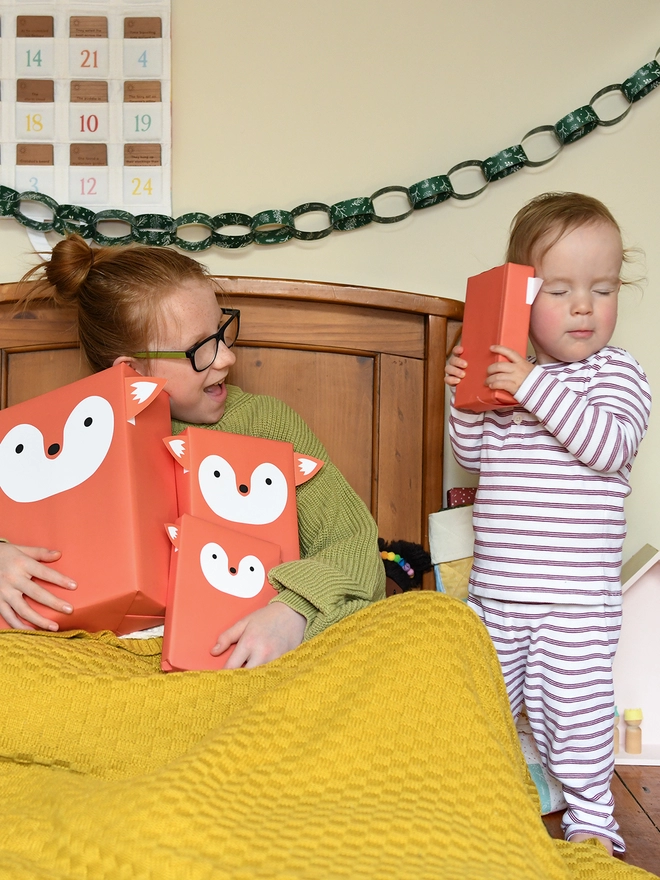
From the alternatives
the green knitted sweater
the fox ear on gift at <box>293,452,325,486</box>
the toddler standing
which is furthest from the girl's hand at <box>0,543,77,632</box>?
the toddler standing

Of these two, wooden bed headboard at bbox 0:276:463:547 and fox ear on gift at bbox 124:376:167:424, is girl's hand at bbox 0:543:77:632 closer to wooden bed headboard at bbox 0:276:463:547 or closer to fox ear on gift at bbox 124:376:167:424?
fox ear on gift at bbox 124:376:167:424

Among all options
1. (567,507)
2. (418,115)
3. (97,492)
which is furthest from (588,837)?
(418,115)

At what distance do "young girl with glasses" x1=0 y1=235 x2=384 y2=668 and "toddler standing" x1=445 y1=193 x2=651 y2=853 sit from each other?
21 centimetres

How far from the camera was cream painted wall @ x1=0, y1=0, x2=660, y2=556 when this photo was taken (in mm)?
1526

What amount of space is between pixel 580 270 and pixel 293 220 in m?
0.58

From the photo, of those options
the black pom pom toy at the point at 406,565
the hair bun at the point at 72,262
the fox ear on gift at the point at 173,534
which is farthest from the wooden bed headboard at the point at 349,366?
the fox ear on gift at the point at 173,534

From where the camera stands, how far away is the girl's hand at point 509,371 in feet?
3.76

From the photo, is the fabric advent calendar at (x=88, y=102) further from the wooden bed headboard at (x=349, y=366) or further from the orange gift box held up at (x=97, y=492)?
the orange gift box held up at (x=97, y=492)

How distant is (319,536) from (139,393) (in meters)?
0.36

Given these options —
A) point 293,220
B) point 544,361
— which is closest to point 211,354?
point 293,220

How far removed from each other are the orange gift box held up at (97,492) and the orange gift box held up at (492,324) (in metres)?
0.46

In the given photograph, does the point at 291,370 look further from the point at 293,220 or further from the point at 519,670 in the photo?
the point at 519,670

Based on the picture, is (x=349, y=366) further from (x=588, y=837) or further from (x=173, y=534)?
(x=588, y=837)

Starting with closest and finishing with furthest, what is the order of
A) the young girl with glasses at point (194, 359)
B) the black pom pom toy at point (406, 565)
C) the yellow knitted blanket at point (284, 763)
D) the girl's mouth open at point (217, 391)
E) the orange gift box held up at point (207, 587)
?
the yellow knitted blanket at point (284, 763), the orange gift box held up at point (207, 587), the young girl with glasses at point (194, 359), the girl's mouth open at point (217, 391), the black pom pom toy at point (406, 565)
